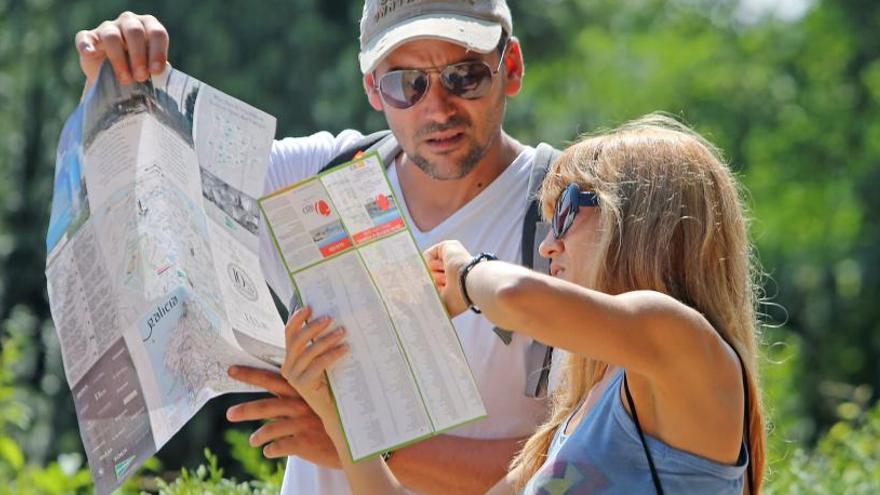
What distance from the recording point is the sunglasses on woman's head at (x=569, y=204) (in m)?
2.54

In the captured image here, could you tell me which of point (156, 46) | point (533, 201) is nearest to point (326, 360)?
point (533, 201)

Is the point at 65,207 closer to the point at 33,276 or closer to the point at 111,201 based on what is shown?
the point at 111,201

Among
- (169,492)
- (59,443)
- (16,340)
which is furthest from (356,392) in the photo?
(59,443)

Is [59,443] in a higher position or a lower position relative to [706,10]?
lower

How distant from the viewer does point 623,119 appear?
4.98 meters

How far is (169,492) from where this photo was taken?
3693 mm

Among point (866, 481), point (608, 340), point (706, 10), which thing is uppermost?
point (706, 10)

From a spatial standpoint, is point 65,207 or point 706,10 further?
point 706,10

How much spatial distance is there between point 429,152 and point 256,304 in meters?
0.58

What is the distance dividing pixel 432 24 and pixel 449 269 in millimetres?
797

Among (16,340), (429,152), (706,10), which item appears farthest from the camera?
(706,10)

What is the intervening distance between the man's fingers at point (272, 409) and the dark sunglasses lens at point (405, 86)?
2.22 ft

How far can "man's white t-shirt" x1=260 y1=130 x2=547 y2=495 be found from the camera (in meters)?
3.01

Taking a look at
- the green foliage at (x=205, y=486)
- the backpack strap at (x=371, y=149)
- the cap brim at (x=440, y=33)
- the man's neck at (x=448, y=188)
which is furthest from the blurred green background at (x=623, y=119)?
the backpack strap at (x=371, y=149)
